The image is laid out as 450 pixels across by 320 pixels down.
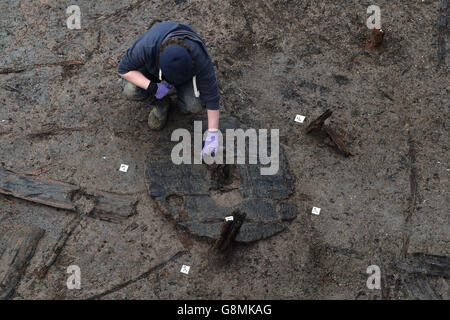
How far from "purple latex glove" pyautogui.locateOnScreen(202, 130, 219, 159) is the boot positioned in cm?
45

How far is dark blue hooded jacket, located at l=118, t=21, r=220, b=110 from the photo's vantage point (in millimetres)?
3061

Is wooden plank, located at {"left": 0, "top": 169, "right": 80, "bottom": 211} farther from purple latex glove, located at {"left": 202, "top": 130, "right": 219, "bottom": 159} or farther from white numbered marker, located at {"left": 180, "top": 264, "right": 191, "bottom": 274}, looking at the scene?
purple latex glove, located at {"left": 202, "top": 130, "right": 219, "bottom": 159}

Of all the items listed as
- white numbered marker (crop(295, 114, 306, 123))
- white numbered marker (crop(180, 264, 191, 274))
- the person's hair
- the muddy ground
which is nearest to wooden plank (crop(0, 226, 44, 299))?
the muddy ground

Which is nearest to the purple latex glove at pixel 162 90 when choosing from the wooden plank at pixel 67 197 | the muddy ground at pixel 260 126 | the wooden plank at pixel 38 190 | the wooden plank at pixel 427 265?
the muddy ground at pixel 260 126

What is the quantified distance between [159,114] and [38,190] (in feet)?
3.64

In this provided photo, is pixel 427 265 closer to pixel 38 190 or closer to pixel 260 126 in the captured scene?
pixel 260 126

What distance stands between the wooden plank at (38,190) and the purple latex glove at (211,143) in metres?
1.05

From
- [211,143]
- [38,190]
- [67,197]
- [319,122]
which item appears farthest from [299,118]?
[38,190]

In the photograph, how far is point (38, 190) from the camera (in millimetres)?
3406

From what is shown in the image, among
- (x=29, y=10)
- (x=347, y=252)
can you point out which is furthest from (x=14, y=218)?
(x=347, y=252)

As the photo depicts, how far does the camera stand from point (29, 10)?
4.27 meters

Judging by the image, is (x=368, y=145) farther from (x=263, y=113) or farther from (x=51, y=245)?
(x=51, y=245)

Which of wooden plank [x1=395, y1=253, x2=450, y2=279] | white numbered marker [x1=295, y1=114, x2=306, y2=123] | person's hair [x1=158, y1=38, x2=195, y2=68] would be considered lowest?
wooden plank [x1=395, y1=253, x2=450, y2=279]

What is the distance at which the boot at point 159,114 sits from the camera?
11.8 ft
